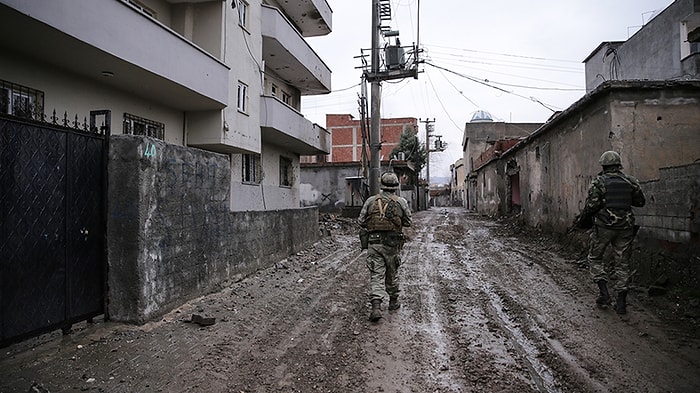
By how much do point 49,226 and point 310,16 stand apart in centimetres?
1456

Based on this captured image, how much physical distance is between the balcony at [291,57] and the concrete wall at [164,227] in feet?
27.1

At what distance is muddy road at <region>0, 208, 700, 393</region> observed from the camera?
3.20m

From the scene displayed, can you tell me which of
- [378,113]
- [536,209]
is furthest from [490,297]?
[378,113]

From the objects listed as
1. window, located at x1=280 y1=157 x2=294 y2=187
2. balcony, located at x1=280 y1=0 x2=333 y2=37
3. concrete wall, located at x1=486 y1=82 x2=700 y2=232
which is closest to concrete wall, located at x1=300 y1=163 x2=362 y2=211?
window, located at x1=280 y1=157 x2=294 y2=187

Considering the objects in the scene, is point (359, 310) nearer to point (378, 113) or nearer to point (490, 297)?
point (490, 297)

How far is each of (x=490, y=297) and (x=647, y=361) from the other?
2336 mm

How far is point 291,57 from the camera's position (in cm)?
1426

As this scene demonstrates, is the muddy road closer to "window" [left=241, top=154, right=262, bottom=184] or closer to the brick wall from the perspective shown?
"window" [left=241, top=154, right=262, bottom=184]

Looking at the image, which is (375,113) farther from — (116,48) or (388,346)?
(388,346)

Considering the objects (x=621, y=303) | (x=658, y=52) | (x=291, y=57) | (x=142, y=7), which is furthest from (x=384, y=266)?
(x=658, y=52)

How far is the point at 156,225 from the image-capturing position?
14.8 feet

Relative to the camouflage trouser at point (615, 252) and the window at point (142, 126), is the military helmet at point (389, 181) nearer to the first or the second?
the camouflage trouser at point (615, 252)

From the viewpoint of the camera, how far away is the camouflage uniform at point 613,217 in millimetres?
5090

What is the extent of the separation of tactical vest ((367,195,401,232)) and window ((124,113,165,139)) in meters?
6.08
